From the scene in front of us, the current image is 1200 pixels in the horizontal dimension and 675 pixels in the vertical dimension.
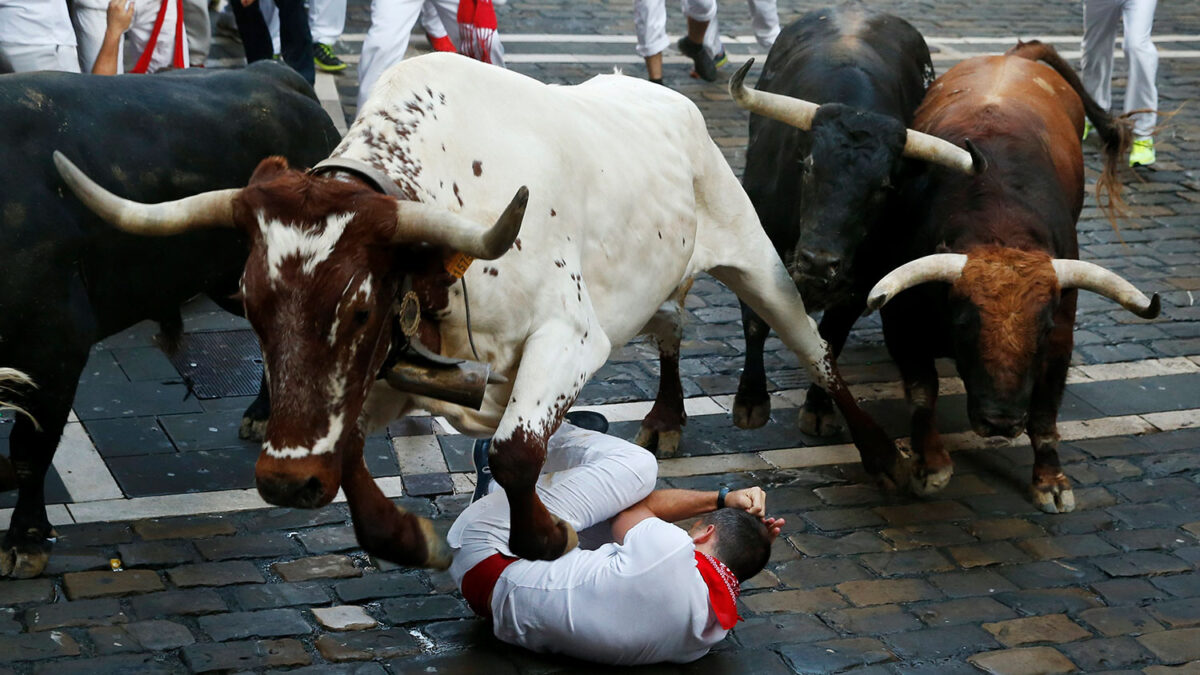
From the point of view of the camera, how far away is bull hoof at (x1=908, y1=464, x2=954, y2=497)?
6.21m

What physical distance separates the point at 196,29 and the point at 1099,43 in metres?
7.24

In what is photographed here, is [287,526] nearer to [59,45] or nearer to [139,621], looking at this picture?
[139,621]

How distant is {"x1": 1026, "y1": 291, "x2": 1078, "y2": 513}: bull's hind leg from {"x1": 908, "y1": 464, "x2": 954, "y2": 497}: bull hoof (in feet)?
1.34

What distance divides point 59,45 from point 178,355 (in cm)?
171

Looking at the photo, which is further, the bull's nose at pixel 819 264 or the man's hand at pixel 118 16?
the man's hand at pixel 118 16

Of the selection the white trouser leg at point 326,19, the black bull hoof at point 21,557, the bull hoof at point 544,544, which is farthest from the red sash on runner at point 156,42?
the bull hoof at point 544,544

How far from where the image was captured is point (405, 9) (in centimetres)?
1004

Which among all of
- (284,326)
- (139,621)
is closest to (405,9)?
(139,621)

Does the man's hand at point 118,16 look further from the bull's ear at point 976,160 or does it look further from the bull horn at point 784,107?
the bull's ear at point 976,160

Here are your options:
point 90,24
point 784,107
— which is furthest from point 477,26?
point 784,107

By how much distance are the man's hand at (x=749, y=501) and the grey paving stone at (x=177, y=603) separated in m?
1.87

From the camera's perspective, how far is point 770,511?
6.06 meters

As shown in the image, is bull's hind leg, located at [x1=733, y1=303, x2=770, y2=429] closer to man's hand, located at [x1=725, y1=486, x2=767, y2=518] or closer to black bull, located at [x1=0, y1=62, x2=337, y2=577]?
man's hand, located at [x1=725, y1=486, x2=767, y2=518]

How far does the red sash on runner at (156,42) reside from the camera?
841 cm
